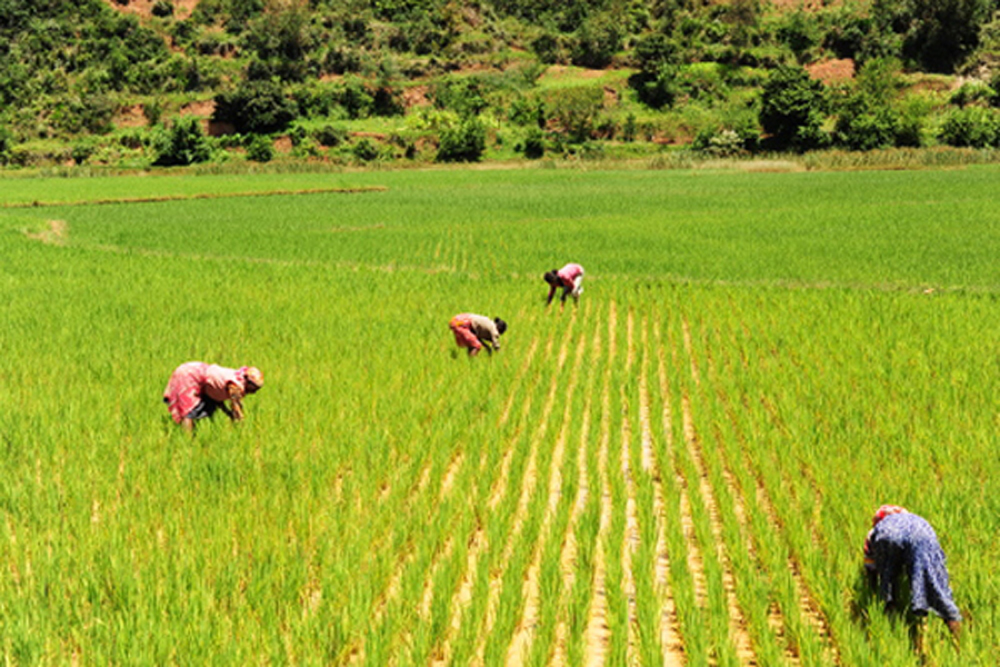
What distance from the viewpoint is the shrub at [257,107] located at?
50.1m

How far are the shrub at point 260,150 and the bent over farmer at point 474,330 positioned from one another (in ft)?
145

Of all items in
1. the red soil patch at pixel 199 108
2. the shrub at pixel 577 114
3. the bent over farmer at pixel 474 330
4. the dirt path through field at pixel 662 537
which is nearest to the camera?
the dirt path through field at pixel 662 537

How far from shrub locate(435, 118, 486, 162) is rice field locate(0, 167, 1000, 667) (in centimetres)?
3734

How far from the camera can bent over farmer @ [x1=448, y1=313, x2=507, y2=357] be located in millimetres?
7512

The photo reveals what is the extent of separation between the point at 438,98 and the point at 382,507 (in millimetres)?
57861

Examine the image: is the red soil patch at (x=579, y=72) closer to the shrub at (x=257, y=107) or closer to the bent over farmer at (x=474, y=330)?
the shrub at (x=257, y=107)

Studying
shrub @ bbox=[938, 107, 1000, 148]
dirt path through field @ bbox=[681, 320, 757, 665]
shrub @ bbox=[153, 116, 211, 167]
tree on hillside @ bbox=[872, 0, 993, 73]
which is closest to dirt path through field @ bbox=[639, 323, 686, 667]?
dirt path through field @ bbox=[681, 320, 757, 665]

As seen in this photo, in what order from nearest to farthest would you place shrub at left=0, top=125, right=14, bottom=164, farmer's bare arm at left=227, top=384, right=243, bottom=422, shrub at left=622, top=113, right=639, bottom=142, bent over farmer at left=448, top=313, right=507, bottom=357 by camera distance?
farmer's bare arm at left=227, top=384, right=243, bottom=422
bent over farmer at left=448, top=313, right=507, bottom=357
shrub at left=0, top=125, right=14, bottom=164
shrub at left=622, top=113, right=639, bottom=142

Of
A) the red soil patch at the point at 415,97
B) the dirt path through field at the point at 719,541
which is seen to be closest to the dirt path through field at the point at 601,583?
the dirt path through field at the point at 719,541

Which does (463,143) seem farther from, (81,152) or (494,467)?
(494,467)

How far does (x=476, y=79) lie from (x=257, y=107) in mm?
20235

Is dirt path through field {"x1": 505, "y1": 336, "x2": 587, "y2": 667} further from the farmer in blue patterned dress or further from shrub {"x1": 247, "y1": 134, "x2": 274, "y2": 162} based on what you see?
shrub {"x1": 247, "y1": 134, "x2": 274, "y2": 162}

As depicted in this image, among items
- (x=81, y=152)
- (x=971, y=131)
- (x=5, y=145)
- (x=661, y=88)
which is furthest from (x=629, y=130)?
(x=5, y=145)

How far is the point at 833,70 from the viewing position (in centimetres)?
6938
